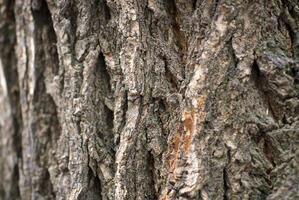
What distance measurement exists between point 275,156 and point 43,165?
2.53 feet

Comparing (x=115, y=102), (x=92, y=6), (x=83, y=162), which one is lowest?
(x=83, y=162)

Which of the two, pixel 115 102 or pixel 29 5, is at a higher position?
pixel 29 5

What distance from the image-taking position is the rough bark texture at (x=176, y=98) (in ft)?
3.47

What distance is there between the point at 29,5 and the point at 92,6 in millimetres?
280

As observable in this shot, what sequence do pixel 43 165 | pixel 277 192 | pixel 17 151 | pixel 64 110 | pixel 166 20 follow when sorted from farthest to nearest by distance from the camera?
pixel 17 151, pixel 43 165, pixel 64 110, pixel 166 20, pixel 277 192

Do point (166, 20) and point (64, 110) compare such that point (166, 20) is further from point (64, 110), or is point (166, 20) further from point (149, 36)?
point (64, 110)

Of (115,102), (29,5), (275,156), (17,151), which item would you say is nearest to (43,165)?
(17,151)

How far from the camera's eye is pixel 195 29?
3.59 feet

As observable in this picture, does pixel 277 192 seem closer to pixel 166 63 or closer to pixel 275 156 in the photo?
pixel 275 156

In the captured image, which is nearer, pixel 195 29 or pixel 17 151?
pixel 195 29

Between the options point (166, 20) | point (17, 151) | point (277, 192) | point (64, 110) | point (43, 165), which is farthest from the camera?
point (17, 151)

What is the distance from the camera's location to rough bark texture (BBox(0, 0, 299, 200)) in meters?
1.06

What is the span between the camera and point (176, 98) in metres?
1.11

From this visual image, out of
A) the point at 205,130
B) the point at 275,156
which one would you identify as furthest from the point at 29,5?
the point at 275,156
